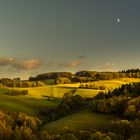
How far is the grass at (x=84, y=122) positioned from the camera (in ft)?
450

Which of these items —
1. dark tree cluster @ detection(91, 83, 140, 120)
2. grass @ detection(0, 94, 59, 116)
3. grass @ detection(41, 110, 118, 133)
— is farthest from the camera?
grass @ detection(0, 94, 59, 116)

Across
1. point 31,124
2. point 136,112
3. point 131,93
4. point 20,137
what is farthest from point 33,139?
point 131,93

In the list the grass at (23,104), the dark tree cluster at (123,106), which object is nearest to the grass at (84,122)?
the dark tree cluster at (123,106)

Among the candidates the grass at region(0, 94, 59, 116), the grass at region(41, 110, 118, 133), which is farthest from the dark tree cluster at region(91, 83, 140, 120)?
the grass at region(0, 94, 59, 116)

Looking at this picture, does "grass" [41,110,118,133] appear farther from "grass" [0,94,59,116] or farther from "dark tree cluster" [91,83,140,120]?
"grass" [0,94,59,116]

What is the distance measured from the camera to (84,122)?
143500 mm

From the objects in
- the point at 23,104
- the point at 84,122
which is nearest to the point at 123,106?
the point at 84,122

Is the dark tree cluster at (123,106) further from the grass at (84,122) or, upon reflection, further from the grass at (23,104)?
the grass at (23,104)

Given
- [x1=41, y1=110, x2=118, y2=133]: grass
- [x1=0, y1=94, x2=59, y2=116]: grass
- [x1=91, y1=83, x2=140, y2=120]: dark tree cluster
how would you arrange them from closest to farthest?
[x1=41, y1=110, x2=118, y2=133]: grass < [x1=91, y1=83, x2=140, y2=120]: dark tree cluster < [x1=0, y1=94, x2=59, y2=116]: grass

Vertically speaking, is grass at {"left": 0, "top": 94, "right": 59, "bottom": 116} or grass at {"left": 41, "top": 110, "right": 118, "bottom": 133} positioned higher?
grass at {"left": 0, "top": 94, "right": 59, "bottom": 116}

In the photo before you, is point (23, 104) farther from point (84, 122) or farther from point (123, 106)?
point (84, 122)

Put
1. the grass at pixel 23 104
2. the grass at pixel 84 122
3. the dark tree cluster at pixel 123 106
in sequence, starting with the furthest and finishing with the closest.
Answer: the grass at pixel 23 104 → the dark tree cluster at pixel 123 106 → the grass at pixel 84 122

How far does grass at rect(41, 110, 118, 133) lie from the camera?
450 feet

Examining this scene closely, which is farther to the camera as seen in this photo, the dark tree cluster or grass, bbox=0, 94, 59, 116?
grass, bbox=0, 94, 59, 116
